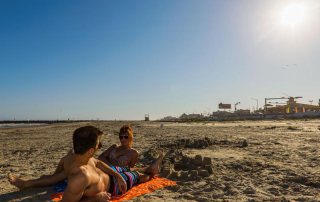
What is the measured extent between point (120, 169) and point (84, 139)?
153 cm

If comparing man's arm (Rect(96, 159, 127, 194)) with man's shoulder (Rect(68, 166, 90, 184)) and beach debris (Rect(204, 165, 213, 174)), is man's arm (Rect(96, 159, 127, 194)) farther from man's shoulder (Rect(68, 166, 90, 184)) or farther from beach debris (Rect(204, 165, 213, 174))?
beach debris (Rect(204, 165, 213, 174))

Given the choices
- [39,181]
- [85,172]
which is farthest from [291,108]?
[85,172]

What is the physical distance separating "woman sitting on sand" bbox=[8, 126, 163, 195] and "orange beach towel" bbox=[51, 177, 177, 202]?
10cm

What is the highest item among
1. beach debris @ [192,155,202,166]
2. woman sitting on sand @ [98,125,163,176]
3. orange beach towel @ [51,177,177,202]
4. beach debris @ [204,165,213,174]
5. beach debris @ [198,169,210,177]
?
woman sitting on sand @ [98,125,163,176]

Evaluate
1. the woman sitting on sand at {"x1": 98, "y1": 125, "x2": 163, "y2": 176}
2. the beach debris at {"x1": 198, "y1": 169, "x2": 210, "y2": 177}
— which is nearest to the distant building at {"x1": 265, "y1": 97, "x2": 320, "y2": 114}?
the beach debris at {"x1": 198, "y1": 169, "x2": 210, "y2": 177}

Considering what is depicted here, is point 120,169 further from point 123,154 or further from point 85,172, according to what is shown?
point 85,172

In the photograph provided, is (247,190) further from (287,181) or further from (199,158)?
(199,158)

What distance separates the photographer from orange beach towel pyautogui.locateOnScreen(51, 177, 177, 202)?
4.29m

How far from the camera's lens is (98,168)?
4246mm

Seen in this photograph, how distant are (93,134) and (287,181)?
126 inches

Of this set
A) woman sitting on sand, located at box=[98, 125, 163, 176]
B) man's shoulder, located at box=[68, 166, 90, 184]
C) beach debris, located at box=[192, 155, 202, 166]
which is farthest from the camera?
beach debris, located at box=[192, 155, 202, 166]

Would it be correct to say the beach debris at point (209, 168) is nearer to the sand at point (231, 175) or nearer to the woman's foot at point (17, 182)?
the sand at point (231, 175)

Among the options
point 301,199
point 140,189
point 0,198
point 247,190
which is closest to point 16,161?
point 0,198

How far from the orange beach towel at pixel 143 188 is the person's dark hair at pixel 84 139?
1.04m
